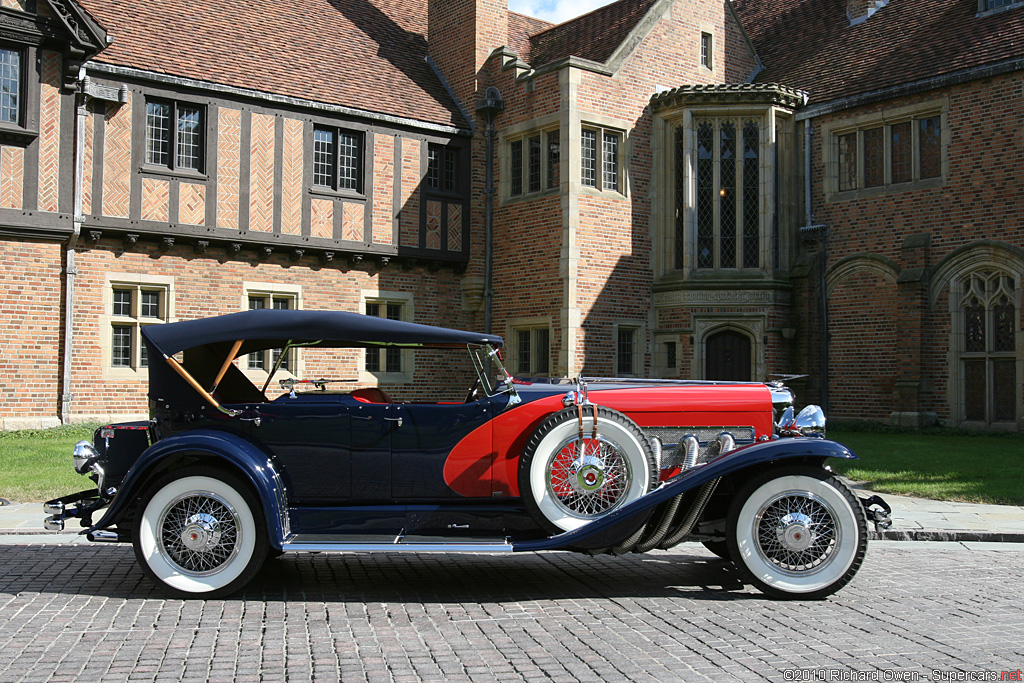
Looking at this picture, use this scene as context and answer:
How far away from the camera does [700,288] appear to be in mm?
19359

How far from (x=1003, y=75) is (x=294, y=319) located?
15.6 meters

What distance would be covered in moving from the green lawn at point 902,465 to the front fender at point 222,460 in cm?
439

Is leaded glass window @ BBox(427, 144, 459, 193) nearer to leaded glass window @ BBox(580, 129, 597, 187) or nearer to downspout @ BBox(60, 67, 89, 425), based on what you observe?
leaded glass window @ BBox(580, 129, 597, 187)

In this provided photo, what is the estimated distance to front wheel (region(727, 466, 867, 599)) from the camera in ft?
18.8

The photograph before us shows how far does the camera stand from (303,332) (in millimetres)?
6086

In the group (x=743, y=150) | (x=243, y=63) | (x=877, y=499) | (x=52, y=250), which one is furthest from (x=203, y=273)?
(x=877, y=499)

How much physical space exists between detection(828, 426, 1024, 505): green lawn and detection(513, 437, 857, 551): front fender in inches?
215

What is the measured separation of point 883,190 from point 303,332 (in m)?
15.7

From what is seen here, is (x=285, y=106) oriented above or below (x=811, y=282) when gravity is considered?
above

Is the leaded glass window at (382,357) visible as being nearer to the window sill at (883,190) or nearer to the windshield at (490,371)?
the window sill at (883,190)

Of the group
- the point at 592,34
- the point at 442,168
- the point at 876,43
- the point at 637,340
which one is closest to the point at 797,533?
the point at 637,340

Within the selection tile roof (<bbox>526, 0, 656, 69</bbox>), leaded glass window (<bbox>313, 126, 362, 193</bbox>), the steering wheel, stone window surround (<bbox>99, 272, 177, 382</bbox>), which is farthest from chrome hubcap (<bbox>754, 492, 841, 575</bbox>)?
tile roof (<bbox>526, 0, 656, 69</bbox>)

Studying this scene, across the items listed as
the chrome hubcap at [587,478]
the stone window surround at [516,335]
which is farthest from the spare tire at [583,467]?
the stone window surround at [516,335]

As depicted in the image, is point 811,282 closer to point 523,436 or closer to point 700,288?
point 700,288
